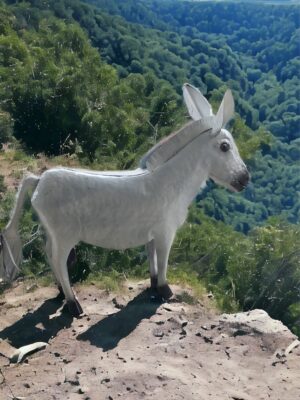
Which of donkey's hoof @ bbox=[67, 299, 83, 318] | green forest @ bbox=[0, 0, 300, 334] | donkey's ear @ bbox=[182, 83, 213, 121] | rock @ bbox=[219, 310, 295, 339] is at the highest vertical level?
donkey's ear @ bbox=[182, 83, 213, 121]

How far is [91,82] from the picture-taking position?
1348 centimetres

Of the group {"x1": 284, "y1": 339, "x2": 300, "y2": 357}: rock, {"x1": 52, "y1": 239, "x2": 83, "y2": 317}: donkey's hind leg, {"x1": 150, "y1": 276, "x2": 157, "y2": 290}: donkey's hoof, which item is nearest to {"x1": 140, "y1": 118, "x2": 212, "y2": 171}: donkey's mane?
{"x1": 52, "y1": 239, "x2": 83, "y2": 317}: donkey's hind leg

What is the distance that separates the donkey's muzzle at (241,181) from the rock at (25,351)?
7.30 ft

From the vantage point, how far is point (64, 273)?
202 inches

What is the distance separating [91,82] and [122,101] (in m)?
0.98

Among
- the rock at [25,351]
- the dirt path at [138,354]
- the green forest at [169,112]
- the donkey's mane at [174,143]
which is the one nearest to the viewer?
the dirt path at [138,354]

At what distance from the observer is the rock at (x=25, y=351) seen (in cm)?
468

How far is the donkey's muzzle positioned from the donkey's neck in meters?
0.29

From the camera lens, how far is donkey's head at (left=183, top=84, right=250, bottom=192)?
5.22 meters

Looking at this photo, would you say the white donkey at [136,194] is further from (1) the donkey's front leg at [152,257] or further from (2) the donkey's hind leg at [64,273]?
(1) the donkey's front leg at [152,257]

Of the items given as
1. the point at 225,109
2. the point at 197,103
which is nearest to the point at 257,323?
the point at 225,109

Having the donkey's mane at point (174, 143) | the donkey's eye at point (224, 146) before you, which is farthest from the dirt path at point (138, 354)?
the donkey's eye at point (224, 146)

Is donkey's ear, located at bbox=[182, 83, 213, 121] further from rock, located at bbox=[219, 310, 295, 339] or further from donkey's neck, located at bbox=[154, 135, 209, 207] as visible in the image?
rock, located at bbox=[219, 310, 295, 339]

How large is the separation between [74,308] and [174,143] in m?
1.78
